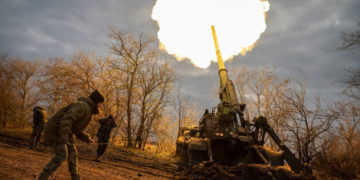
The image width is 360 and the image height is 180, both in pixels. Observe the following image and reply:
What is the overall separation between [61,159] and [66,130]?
0.55m

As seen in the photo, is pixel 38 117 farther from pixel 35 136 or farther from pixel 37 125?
pixel 35 136

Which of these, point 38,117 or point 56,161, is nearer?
point 56,161

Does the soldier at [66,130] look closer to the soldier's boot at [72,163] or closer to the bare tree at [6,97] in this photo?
the soldier's boot at [72,163]

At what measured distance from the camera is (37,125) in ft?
31.1

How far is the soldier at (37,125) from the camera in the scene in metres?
9.05

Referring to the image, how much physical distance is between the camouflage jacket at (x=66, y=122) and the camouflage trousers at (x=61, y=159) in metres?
0.16

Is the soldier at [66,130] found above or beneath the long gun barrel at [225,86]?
beneath

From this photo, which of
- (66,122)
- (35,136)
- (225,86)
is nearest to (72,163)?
(66,122)

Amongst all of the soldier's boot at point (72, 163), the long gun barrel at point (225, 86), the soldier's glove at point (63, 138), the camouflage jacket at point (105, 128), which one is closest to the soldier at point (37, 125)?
the camouflage jacket at point (105, 128)

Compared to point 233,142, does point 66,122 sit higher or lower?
higher

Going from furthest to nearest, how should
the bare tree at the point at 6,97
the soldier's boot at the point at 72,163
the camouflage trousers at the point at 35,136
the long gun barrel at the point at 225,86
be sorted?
the bare tree at the point at 6,97, the long gun barrel at the point at 225,86, the camouflage trousers at the point at 35,136, the soldier's boot at the point at 72,163

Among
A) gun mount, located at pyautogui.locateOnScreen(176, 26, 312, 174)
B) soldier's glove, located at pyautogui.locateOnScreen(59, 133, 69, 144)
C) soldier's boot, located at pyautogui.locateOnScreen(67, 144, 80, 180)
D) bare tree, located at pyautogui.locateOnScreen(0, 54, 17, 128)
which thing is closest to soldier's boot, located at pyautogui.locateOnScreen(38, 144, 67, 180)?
soldier's glove, located at pyautogui.locateOnScreen(59, 133, 69, 144)

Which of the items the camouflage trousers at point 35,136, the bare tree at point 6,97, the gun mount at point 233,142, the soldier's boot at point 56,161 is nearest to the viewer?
the soldier's boot at point 56,161

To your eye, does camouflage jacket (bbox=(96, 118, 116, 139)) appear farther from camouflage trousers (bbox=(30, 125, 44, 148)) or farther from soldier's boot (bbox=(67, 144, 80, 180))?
soldier's boot (bbox=(67, 144, 80, 180))
